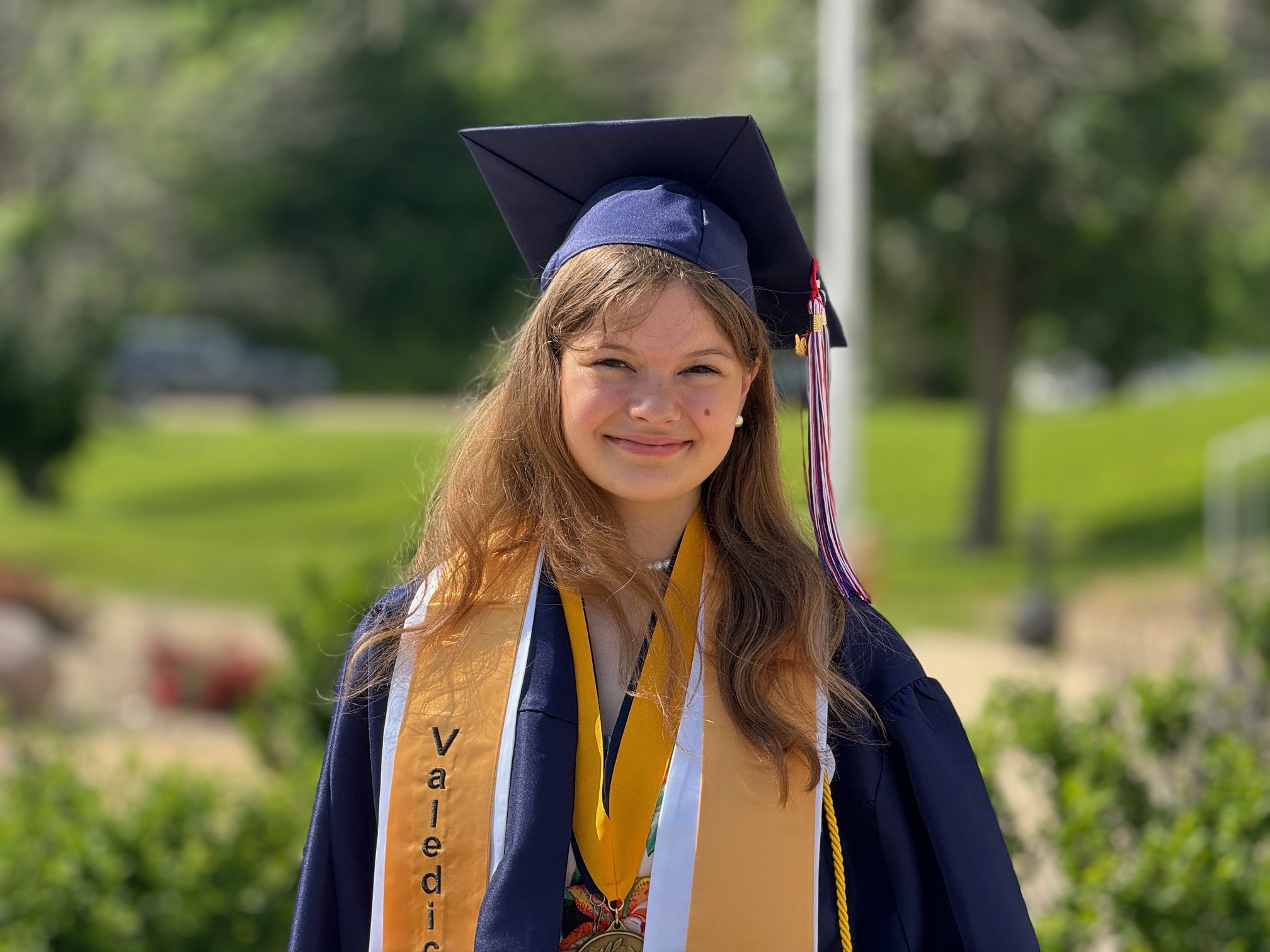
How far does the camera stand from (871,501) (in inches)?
680

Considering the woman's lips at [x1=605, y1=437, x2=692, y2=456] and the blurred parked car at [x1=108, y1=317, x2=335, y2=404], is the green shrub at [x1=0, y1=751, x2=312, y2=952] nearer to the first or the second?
the woman's lips at [x1=605, y1=437, x2=692, y2=456]

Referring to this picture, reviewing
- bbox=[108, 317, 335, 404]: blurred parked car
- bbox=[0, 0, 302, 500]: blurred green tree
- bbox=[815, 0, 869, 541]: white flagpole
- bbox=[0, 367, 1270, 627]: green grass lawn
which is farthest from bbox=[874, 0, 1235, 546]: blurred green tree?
bbox=[108, 317, 335, 404]: blurred parked car

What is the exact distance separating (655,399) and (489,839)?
1.87 ft

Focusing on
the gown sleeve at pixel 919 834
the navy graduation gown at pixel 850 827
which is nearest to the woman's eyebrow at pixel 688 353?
the navy graduation gown at pixel 850 827

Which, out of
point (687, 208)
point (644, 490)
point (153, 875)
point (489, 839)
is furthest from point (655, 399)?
point (153, 875)

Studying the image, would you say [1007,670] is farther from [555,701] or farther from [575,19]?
[575,19]

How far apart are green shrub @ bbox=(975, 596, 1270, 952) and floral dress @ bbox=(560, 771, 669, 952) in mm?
1635

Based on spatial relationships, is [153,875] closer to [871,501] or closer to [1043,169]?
[1043,169]

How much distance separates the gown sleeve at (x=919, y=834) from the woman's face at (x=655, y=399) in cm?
34

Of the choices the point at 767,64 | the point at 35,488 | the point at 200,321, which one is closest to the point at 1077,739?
the point at 767,64

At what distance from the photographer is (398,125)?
3303 cm

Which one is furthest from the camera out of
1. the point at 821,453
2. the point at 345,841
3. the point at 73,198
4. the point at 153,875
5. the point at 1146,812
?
A: the point at 73,198

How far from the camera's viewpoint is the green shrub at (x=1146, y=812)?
307 centimetres

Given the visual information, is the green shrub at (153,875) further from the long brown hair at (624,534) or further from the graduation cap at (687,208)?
the graduation cap at (687,208)
